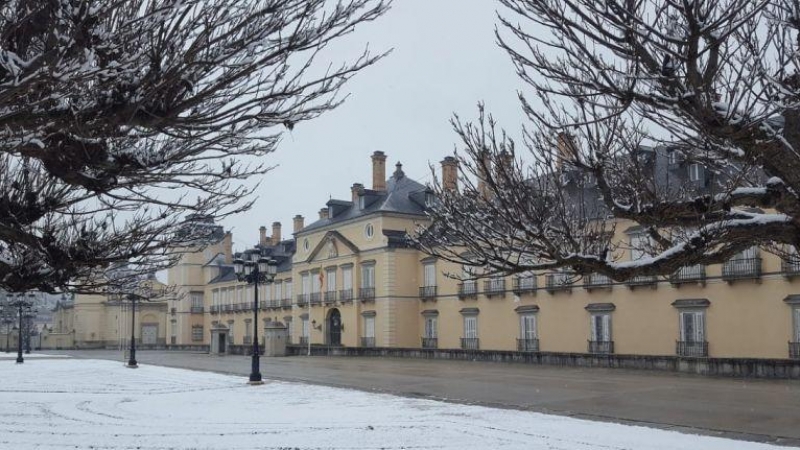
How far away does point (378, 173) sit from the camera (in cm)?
5175

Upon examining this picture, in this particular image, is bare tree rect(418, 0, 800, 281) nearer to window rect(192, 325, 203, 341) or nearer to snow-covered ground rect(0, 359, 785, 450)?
snow-covered ground rect(0, 359, 785, 450)

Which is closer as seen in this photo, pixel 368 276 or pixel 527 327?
pixel 527 327

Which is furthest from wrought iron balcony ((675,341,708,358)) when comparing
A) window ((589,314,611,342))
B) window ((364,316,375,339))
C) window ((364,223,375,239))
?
window ((364,223,375,239))

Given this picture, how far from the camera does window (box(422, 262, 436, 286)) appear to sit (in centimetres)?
4712

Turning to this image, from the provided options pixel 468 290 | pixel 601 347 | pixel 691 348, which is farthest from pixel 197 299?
pixel 691 348

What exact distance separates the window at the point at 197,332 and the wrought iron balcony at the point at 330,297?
28073 millimetres

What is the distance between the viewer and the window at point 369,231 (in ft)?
162

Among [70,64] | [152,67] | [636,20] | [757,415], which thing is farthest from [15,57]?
[757,415]

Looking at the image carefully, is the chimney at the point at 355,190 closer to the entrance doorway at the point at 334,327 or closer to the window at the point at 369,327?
the entrance doorway at the point at 334,327

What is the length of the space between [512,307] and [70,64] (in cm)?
3672

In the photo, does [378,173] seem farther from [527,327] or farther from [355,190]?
[527,327]

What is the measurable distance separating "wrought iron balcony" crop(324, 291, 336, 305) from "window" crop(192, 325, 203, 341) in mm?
28073

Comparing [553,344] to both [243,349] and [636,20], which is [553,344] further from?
[636,20]

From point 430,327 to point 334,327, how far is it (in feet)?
30.0
